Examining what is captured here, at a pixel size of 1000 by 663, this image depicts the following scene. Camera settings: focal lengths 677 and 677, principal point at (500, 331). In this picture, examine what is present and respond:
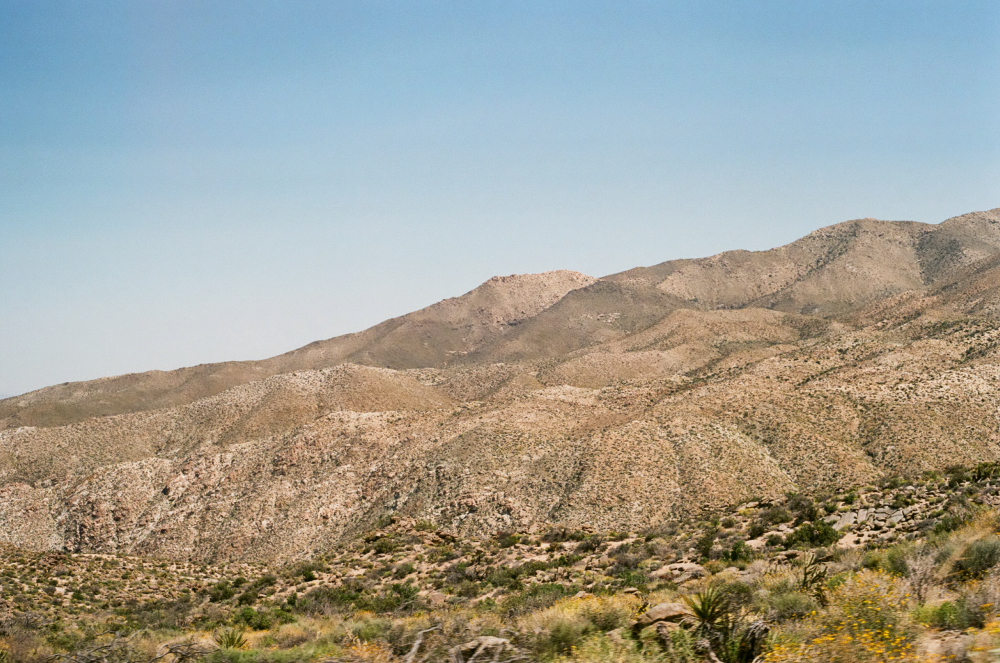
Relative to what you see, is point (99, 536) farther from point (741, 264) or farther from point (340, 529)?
point (741, 264)

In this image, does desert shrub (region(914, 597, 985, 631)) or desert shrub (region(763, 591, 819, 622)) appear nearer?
desert shrub (region(914, 597, 985, 631))

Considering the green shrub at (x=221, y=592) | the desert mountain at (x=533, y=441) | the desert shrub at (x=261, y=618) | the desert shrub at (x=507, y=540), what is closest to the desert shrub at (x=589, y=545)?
the desert shrub at (x=507, y=540)

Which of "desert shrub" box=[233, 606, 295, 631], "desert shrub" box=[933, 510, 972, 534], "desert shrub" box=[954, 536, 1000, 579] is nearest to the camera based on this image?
"desert shrub" box=[954, 536, 1000, 579]

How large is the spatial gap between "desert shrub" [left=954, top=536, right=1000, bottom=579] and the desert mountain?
25500 mm

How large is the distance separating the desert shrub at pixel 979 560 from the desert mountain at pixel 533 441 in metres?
25.5

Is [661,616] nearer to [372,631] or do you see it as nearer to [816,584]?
[816,584]

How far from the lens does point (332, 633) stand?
15.9 m

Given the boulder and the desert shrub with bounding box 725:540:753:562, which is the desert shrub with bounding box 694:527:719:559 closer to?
the desert shrub with bounding box 725:540:753:562

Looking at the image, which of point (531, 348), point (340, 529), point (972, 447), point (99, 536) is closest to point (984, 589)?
point (972, 447)

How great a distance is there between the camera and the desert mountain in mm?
42531

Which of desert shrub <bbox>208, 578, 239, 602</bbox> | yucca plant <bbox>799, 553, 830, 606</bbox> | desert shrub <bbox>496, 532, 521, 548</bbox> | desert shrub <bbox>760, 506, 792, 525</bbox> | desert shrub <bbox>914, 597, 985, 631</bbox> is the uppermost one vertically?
desert shrub <bbox>914, 597, 985, 631</bbox>

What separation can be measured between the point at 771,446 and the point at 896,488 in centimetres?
1855

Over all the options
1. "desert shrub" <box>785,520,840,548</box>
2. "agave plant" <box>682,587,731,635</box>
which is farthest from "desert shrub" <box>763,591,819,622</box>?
"desert shrub" <box>785,520,840,548</box>

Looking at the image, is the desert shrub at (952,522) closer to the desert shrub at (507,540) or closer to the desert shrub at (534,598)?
the desert shrub at (534,598)
